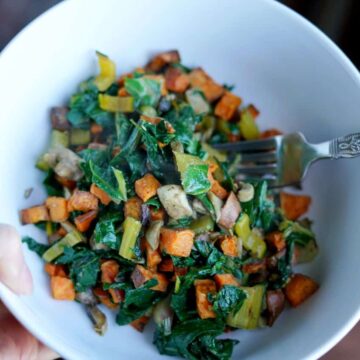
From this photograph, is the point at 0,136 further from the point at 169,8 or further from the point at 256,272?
the point at 256,272

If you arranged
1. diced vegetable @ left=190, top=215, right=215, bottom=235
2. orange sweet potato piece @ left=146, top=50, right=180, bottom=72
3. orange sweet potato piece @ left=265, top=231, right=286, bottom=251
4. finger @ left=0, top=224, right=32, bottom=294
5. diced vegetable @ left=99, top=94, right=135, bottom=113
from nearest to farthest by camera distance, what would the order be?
finger @ left=0, top=224, right=32, bottom=294
diced vegetable @ left=190, top=215, right=215, bottom=235
orange sweet potato piece @ left=265, top=231, right=286, bottom=251
diced vegetable @ left=99, top=94, right=135, bottom=113
orange sweet potato piece @ left=146, top=50, right=180, bottom=72

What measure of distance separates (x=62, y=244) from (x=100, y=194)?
0.24 meters

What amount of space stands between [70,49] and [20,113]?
33cm

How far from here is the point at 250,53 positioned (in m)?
2.45

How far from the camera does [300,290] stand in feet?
7.13

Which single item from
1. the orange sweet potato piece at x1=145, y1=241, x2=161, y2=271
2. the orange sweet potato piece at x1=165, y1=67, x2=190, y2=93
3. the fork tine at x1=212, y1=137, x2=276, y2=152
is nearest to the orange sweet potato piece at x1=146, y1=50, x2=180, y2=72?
the orange sweet potato piece at x1=165, y1=67, x2=190, y2=93

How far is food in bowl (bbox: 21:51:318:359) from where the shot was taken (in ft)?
6.72

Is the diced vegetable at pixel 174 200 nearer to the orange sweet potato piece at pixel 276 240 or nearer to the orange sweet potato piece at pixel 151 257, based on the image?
the orange sweet potato piece at pixel 151 257

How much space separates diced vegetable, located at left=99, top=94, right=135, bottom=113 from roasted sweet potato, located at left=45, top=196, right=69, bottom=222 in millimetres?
447

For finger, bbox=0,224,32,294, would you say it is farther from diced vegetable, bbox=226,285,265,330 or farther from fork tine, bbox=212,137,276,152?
fork tine, bbox=212,137,276,152

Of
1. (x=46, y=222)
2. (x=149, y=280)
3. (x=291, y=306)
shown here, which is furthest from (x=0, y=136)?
(x=291, y=306)

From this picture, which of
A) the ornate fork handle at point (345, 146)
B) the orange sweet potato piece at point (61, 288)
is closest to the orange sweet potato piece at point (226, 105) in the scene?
the ornate fork handle at point (345, 146)

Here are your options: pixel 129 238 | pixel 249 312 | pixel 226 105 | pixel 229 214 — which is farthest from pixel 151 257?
pixel 226 105

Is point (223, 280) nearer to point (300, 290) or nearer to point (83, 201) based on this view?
point (300, 290)
